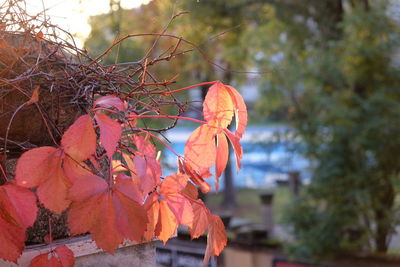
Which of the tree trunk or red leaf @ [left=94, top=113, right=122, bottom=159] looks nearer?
red leaf @ [left=94, top=113, right=122, bottom=159]

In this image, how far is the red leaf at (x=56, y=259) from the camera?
104 centimetres

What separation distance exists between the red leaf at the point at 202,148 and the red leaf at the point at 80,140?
10.1 inches

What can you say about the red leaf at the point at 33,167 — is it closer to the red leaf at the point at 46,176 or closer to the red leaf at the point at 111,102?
the red leaf at the point at 46,176

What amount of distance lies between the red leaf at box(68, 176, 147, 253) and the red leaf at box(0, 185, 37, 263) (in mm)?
87

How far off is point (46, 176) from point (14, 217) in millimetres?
90

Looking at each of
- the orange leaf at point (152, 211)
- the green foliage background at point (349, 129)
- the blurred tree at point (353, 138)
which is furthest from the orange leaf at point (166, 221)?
the blurred tree at point (353, 138)

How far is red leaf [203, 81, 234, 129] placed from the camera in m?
1.12

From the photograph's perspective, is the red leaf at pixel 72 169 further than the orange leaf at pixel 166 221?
No

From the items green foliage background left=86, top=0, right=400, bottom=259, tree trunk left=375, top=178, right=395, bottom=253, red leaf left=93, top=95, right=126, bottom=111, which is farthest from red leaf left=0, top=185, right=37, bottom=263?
tree trunk left=375, top=178, right=395, bottom=253

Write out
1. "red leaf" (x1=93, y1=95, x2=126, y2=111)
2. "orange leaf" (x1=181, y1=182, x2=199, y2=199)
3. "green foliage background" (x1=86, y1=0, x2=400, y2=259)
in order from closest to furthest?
"red leaf" (x1=93, y1=95, x2=126, y2=111) → "orange leaf" (x1=181, y1=182, x2=199, y2=199) → "green foliage background" (x1=86, y1=0, x2=400, y2=259)

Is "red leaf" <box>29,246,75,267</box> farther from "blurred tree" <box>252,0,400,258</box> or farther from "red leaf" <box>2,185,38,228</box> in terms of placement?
"blurred tree" <box>252,0,400,258</box>

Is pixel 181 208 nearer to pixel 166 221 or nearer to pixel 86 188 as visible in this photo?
pixel 166 221

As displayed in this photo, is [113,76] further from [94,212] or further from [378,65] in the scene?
[378,65]

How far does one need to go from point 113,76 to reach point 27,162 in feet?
1.31
